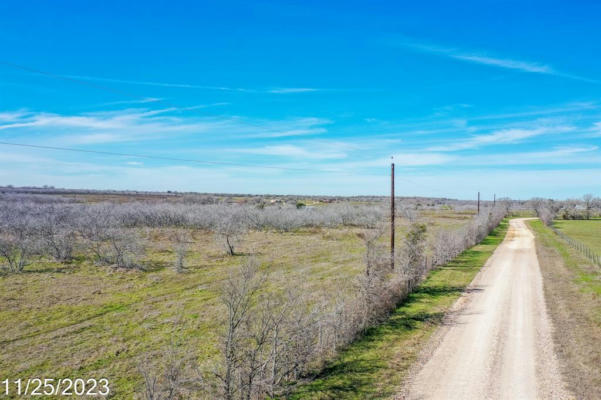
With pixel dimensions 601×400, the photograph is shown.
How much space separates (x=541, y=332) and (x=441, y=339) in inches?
187

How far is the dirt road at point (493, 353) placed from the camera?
10789 mm

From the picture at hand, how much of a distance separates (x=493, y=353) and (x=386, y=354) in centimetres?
411

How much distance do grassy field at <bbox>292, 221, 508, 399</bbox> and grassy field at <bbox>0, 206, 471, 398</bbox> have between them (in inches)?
140

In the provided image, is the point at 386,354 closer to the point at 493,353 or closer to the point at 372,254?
Result: the point at 493,353

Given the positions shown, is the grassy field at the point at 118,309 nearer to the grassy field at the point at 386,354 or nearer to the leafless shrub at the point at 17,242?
the leafless shrub at the point at 17,242

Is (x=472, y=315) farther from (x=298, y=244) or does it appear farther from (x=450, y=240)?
(x=298, y=244)

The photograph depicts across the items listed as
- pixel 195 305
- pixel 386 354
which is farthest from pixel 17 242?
pixel 386 354

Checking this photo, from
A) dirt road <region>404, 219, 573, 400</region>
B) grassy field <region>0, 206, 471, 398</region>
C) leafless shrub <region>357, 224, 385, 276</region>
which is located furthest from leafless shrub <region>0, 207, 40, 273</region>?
dirt road <region>404, 219, 573, 400</region>

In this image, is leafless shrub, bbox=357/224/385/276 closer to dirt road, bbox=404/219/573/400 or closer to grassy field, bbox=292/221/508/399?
grassy field, bbox=292/221/508/399

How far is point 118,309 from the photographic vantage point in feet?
65.3

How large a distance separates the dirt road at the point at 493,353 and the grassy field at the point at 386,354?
0.64 meters

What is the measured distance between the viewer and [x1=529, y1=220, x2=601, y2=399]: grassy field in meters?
11.5

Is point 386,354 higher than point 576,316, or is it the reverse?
point 576,316

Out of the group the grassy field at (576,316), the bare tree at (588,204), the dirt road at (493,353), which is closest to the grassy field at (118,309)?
the dirt road at (493,353)
